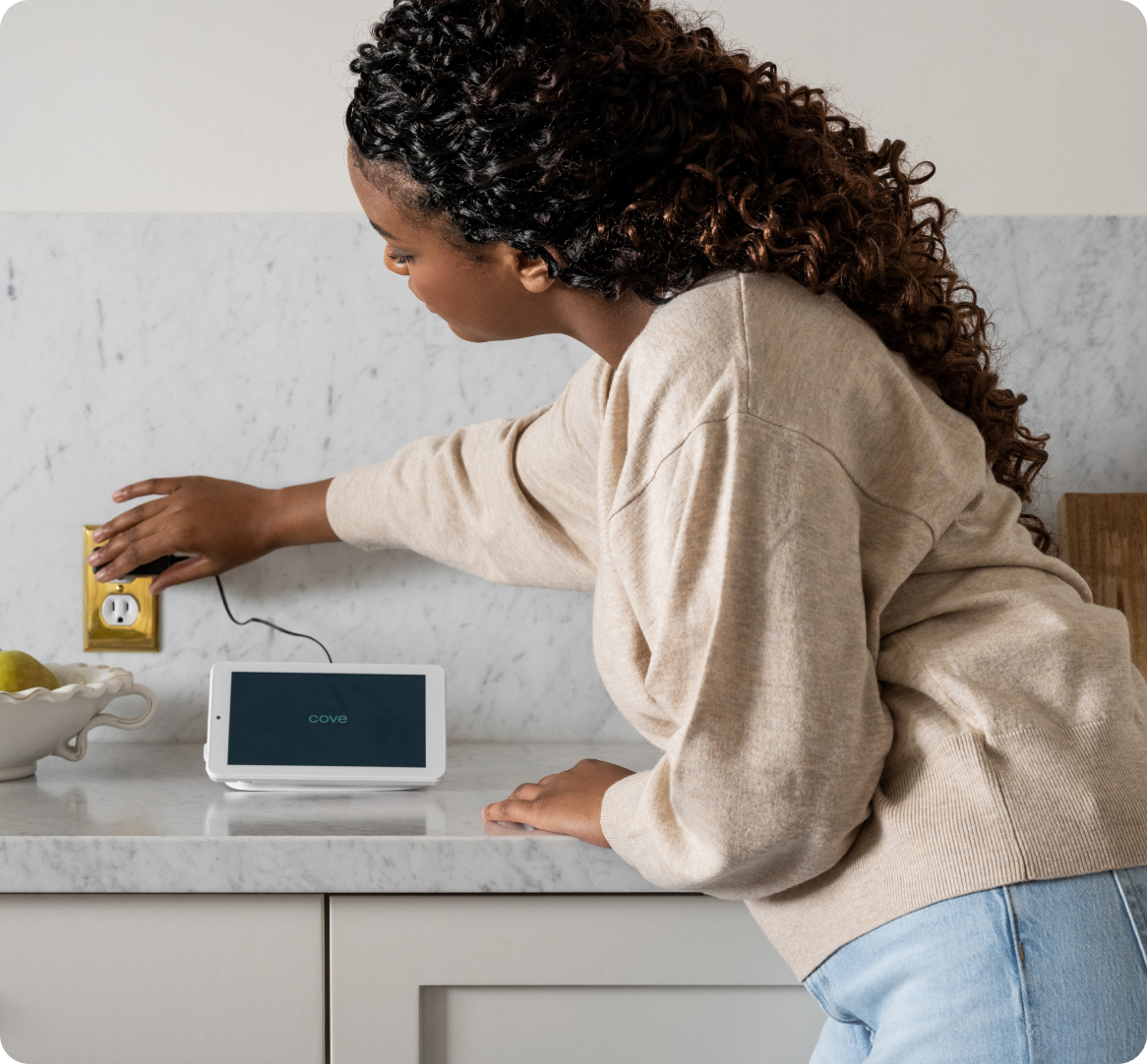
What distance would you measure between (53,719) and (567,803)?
0.53m

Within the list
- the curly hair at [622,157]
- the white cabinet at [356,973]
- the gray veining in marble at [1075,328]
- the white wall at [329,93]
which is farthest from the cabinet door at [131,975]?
the gray veining in marble at [1075,328]

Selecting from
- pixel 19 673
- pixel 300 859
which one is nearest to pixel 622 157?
pixel 300 859

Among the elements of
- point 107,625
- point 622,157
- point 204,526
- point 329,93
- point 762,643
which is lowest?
point 107,625

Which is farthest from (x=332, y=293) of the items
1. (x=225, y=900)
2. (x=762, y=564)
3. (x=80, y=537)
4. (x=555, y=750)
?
(x=762, y=564)

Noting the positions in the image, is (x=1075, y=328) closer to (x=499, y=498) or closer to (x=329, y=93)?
Answer: (x=499, y=498)

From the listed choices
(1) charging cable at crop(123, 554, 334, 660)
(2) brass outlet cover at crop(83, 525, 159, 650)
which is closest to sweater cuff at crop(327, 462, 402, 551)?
(1) charging cable at crop(123, 554, 334, 660)

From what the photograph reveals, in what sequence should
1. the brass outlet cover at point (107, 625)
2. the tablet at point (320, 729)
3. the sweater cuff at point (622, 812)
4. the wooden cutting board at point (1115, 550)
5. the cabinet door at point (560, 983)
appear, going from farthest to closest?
the brass outlet cover at point (107, 625) < the wooden cutting board at point (1115, 550) < the tablet at point (320, 729) < the cabinet door at point (560, 983) < the sweater cuff at point (622, 812)

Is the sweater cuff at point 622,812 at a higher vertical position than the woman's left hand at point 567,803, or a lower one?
higher

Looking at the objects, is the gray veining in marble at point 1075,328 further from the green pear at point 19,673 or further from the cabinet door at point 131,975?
the green pear at point 19,673

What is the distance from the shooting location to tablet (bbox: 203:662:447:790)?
0.95 m

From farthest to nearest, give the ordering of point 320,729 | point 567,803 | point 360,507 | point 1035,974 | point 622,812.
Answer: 1. point 360,507
2. point 320,729
3. point 567,803
4. point 622,812
5. point 1035,974

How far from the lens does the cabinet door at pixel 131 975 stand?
78 cm

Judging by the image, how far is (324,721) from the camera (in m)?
0.97

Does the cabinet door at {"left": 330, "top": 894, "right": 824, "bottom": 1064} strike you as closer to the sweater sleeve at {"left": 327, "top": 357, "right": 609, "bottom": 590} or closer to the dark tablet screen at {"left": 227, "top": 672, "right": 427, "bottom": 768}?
the dark tablet screen at {"left": 227, "top": 672, "right": 427, "bottom": 768}
